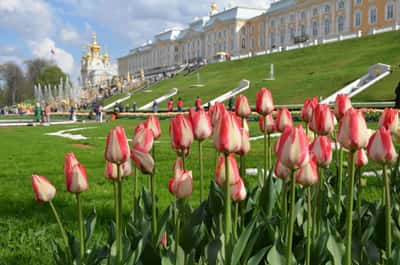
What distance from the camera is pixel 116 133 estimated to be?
54.4 inches

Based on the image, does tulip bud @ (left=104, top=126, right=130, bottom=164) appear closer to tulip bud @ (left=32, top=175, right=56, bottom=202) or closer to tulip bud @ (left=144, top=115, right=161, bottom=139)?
tulip bud @ (left=32, top=175, right=56, bottom=202)

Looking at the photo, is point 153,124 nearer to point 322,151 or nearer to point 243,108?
point 243,108

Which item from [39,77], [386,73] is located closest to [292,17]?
[386,73]

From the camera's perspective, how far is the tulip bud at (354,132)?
4.37 ft

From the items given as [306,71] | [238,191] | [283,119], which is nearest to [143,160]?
[238,191]

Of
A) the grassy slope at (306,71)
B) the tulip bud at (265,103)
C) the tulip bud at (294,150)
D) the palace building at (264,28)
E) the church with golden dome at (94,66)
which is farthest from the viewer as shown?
the church with golden dome at (94,66)

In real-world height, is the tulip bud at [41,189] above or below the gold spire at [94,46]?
below

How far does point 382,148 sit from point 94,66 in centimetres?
8985

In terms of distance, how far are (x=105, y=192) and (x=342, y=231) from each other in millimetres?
3259

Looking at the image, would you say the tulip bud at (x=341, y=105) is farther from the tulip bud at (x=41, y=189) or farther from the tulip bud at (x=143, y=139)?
the tulip bud at (x=41, y=189)

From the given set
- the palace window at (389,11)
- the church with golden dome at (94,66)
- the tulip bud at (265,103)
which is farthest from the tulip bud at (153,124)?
the church with golden dome at (94,66)

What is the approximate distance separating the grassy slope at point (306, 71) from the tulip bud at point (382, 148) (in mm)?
20628

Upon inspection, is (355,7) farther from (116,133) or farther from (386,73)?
(116,133)

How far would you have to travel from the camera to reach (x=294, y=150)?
126cm
